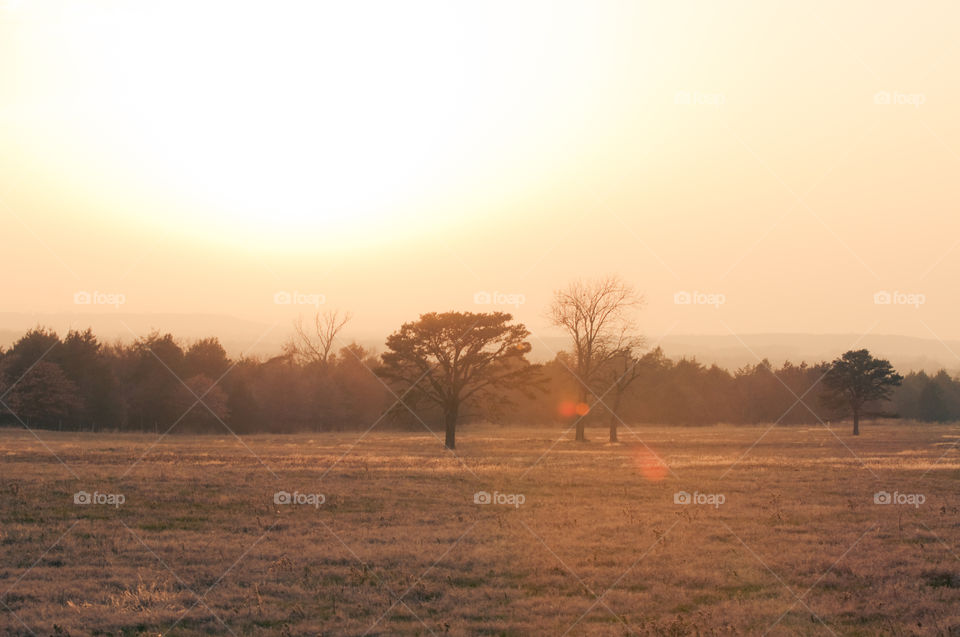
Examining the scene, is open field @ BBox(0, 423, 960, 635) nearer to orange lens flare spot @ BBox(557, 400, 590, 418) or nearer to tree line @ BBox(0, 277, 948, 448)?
tree line @ BBox(0, 277, 948, 448)

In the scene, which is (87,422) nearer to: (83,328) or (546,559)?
(83,328)

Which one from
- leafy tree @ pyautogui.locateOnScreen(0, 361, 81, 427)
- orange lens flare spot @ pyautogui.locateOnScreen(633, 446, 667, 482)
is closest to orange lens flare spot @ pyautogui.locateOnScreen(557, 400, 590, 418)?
orange lens flare spot @ pyautogui.locateOnScreen(633, 446, 667, 482)

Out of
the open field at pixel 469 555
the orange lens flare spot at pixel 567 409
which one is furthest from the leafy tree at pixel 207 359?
the open field at pixel 469 555

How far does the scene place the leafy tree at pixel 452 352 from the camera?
170 feet

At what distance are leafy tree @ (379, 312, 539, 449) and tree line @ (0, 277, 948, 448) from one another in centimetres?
9

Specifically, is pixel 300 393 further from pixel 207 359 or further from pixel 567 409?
pixel 567 409

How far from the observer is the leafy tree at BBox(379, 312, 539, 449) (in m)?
51.8

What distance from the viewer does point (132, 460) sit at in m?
34.4

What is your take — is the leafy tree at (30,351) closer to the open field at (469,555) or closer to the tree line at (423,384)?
the tree line at (423,384)

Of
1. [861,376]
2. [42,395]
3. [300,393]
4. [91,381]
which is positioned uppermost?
[861,376]

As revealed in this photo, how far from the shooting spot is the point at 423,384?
173 feet

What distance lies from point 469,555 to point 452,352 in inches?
1448

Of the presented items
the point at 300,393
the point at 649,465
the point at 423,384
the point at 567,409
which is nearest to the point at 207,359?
the point at 300,393

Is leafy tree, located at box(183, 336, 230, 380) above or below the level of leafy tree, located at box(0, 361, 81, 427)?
above
